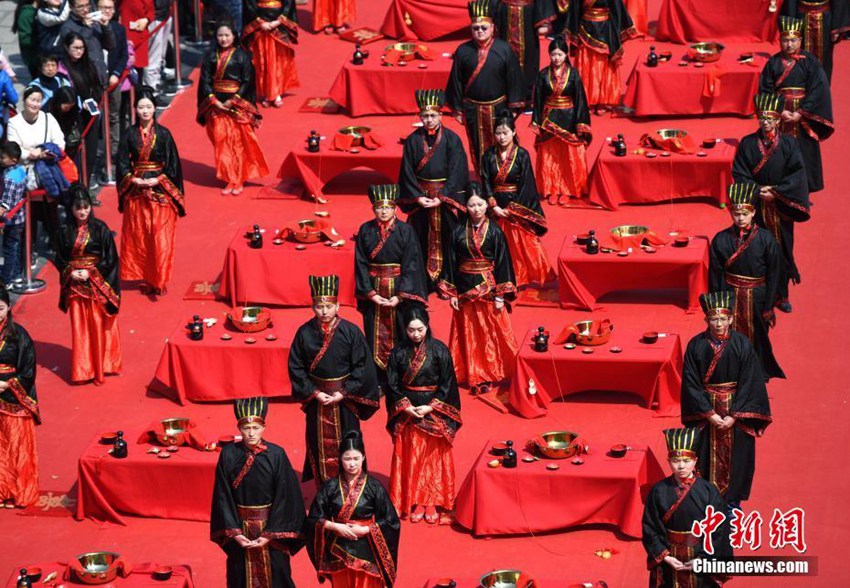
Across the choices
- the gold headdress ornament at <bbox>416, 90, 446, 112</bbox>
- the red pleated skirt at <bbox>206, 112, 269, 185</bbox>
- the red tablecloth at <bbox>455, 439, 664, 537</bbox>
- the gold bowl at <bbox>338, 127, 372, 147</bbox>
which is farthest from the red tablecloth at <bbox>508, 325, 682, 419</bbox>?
the red pleated skirt at <bbox>206, 112, 269, 185</bbox>

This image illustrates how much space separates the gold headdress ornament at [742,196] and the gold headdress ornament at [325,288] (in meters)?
3.27

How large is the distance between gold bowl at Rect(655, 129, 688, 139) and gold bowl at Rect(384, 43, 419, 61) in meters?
3.14

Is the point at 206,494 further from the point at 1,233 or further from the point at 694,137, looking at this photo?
the point at 694,137

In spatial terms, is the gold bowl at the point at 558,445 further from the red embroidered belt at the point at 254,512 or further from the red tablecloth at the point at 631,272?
the red tablecloth at the point at 631,272

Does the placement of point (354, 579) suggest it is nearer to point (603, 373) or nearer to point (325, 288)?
point (325, 288)

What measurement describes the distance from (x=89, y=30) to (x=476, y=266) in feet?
17.4

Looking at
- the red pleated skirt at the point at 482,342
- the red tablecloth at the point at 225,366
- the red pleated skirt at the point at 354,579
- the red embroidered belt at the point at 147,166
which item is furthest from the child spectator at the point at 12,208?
the red pleated skirt at the point at 354,579

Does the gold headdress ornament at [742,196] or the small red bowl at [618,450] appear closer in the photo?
the small red bowl at [618,450]

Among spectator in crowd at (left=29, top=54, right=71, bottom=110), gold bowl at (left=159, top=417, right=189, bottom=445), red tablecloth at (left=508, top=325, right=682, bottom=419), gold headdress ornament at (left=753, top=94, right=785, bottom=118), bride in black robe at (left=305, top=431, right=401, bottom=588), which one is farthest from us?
spectator in crowd at (left=29, top=54, right=71, bottom=110)

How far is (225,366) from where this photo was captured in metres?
17.0

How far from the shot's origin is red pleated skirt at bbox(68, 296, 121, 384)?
17344 mm

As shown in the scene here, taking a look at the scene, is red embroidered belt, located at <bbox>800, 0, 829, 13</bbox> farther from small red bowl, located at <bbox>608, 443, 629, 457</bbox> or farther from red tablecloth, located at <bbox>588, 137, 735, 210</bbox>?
small red bowl, located at <bbox>608, 443, 629, 457</bbox>

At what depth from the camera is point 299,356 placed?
15.2 meters

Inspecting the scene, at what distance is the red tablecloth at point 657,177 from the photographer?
1958cm
